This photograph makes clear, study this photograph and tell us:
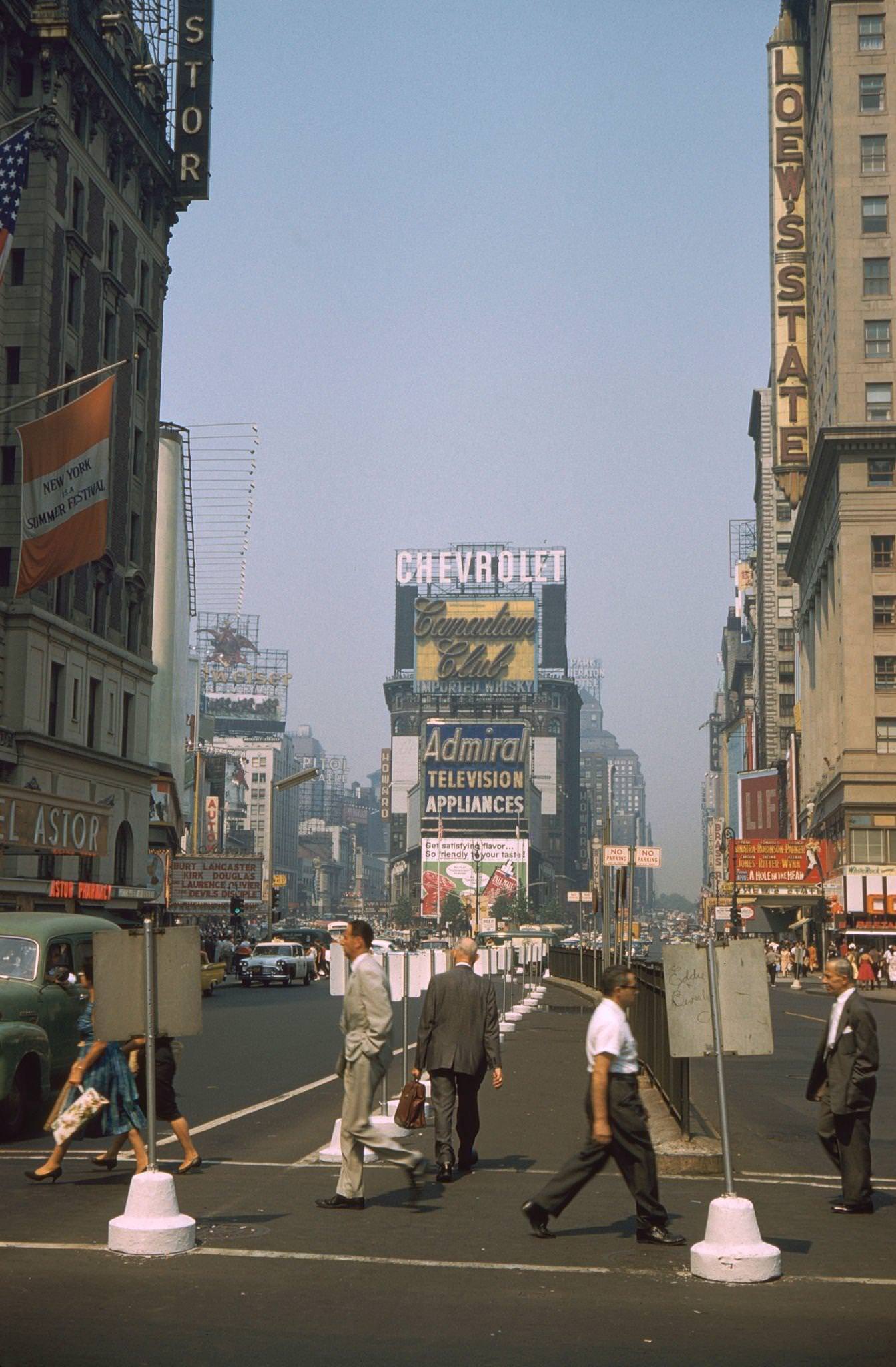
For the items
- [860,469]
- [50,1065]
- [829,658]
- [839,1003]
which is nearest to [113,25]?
[860,469]

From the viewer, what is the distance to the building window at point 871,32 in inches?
3073

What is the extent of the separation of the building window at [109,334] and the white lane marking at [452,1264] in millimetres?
52388

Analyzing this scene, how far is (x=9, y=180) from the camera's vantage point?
24594 mm

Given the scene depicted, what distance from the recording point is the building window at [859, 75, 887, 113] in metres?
77.9

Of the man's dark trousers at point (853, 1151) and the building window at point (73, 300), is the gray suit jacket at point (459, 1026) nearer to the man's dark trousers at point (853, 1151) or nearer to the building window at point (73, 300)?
the man's dark trousers at point (853, 1151)

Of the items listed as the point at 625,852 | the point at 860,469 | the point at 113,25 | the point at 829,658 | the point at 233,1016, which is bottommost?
the point at 233,1016

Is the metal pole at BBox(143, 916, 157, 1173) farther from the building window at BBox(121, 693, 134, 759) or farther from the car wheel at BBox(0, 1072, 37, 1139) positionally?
the building window at BBox(121, 693, 134, 759)

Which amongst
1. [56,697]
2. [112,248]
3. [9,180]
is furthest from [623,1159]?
[112,248]

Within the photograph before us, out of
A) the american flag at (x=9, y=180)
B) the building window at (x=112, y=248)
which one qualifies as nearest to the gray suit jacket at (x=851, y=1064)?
the american flag at (x=9, y=180)

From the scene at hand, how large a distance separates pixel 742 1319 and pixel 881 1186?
5519mm

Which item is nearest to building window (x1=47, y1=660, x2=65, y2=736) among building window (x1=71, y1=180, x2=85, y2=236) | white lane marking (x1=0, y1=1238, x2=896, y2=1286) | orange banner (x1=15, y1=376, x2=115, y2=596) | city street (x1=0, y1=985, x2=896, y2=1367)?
building window (x1=71, y1=180, x2=85, y2=236)

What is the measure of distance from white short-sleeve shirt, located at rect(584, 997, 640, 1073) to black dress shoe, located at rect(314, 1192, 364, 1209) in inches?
86.6

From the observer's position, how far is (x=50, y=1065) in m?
15.0

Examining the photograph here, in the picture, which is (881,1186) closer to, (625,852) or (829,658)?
(625,852)
